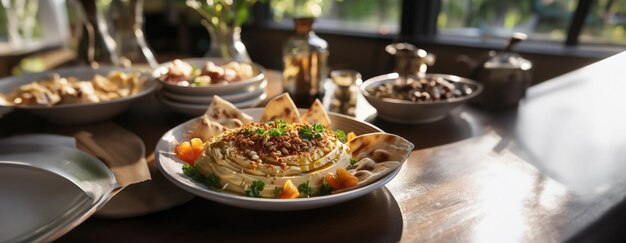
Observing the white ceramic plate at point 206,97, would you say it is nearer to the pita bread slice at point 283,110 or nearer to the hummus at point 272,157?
the pita bread slice at point 283,110

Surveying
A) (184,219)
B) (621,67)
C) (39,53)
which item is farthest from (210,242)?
(39,53)

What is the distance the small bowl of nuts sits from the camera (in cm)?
130

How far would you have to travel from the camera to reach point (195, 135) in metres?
1.07

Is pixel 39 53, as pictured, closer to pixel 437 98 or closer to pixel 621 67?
pixel 437 98

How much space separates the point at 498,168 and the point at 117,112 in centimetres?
117

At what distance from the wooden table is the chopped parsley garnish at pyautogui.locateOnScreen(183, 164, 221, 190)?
0.16ft

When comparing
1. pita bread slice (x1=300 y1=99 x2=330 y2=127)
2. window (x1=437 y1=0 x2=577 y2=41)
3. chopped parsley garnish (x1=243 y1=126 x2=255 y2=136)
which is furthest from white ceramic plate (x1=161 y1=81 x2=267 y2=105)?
window (x1=437 y1=0 x2=577 y2=41)

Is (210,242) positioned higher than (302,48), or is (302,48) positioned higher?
(302,48)

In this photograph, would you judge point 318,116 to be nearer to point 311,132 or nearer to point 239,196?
point 311,132

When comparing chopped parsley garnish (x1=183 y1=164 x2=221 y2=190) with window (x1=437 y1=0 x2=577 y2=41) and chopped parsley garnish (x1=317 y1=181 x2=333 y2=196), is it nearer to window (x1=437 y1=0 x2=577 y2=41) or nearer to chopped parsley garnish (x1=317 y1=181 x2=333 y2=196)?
chopped parsley garnish (x1=317 y1=181 x2=333 y2=196)

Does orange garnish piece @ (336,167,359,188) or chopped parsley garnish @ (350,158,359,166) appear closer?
orange garnish piece @ (336,167,359,188)

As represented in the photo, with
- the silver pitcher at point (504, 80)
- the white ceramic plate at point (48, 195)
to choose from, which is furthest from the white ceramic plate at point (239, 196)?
the silver pitcher at point (504, 80)

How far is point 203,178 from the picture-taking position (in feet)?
2.79

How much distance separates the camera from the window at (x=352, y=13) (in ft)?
11.4
